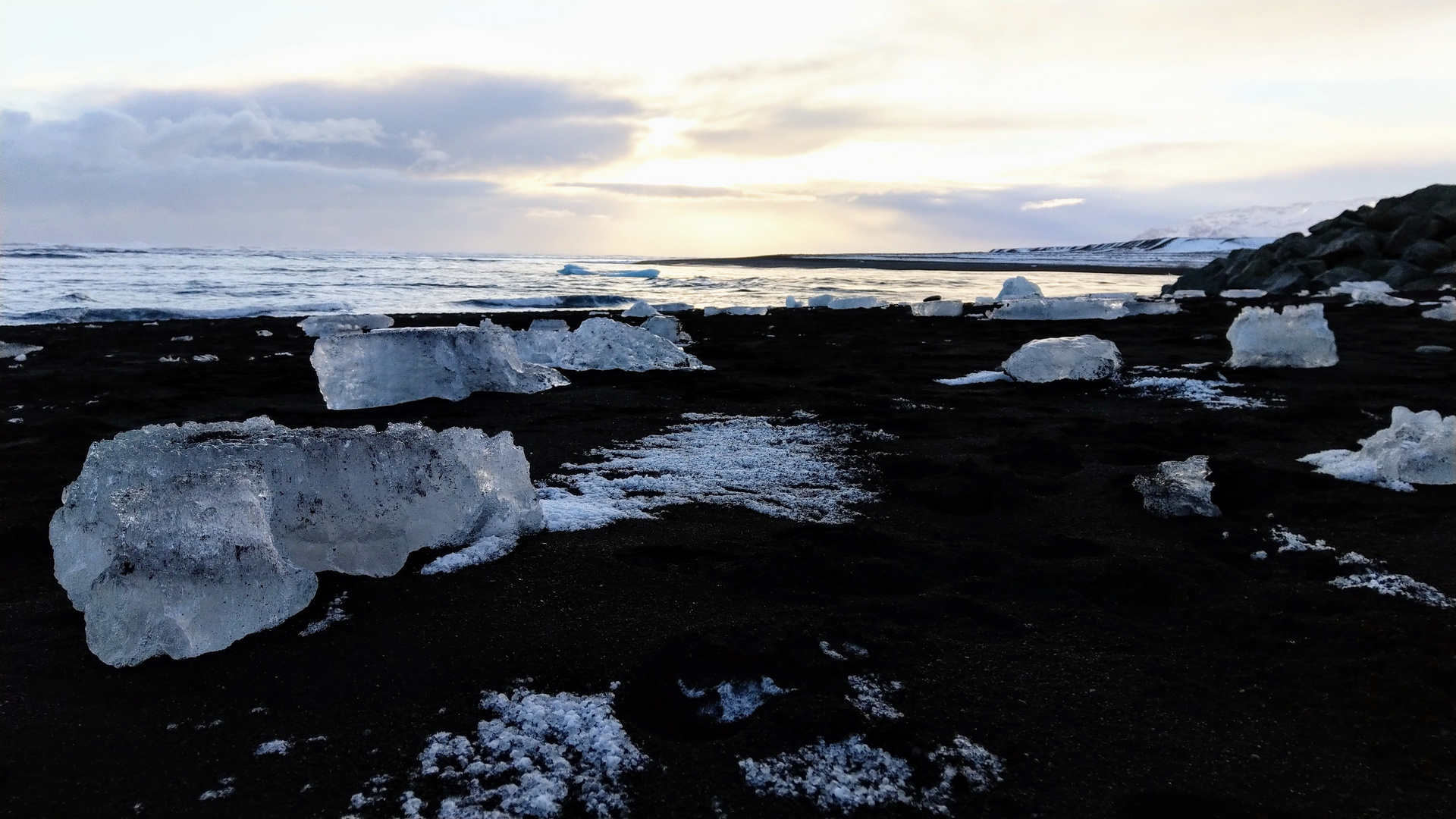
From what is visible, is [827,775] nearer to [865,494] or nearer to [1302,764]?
[1302,764]

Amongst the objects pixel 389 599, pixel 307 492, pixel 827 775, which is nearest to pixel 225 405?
pixel 307 492

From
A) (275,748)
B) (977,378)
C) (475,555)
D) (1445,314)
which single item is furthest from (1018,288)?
A: (275,748)

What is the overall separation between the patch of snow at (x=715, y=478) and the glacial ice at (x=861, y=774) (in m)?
1.26

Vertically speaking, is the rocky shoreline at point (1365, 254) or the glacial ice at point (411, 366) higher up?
the rocky shoreline at point (1365, 254)

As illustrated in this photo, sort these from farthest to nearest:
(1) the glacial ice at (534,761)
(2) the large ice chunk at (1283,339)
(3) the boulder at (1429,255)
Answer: (3) the boulder at (1429,255) < (2) the large ice chunk at (1283,339) < (1) the glacial ice at (534,761)

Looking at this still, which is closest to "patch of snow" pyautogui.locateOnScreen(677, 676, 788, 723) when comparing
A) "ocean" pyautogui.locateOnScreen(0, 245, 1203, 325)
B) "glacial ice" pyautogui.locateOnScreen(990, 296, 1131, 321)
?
"glacial ice" pyautogui.locateOnScreen(990, 296, 1131, 321)

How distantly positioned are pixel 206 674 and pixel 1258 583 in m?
2.55

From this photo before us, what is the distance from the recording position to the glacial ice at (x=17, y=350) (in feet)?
22.5

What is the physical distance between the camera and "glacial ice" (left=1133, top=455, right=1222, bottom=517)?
2.70 m

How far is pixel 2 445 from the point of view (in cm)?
376

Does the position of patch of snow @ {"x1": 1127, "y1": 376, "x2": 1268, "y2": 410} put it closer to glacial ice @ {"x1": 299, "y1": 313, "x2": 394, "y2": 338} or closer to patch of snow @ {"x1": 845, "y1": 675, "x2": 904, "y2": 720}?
patch of snow @ {"x1": 845, "y1": 675, "x2": 904, "y2": 720}

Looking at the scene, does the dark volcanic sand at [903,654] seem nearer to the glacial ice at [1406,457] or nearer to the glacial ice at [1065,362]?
the glacial ice at [1406,457]

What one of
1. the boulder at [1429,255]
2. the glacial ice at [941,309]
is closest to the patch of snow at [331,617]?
the glacial ice at [941,309]

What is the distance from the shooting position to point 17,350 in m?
7.12
